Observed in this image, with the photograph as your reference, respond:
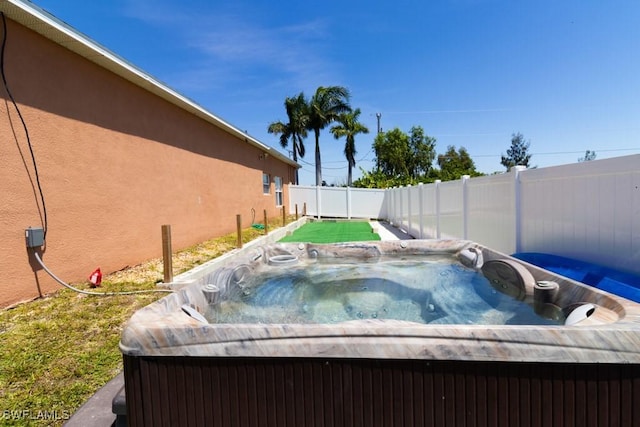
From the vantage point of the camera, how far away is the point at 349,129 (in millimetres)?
24969

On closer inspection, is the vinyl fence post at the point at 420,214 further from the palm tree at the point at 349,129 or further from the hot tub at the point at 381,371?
the palm tree at the point at 349,129

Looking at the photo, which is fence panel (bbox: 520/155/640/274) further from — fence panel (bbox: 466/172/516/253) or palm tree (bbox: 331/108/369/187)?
palm tree (bbox: 331/108/369/187)

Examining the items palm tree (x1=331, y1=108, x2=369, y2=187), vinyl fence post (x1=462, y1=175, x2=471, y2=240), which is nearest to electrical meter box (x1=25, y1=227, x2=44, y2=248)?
vinyl fence post (x1=462, y1=175, x2=471, y2=240)

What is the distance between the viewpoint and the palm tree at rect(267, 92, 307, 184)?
24.2 meters

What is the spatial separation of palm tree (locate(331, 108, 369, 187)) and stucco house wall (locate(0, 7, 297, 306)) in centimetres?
1699

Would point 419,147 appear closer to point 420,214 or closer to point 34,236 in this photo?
point 420,214

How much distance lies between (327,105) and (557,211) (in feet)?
72.1

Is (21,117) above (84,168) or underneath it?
above

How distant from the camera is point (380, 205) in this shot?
62.3 ft

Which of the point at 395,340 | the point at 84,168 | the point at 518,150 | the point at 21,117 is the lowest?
the point at 395,340

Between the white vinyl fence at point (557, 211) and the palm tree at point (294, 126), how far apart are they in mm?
18183

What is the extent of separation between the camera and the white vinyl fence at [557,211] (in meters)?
2.63

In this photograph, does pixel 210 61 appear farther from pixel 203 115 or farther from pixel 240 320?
pixel 240 320

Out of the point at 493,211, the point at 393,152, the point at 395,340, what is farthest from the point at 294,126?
the point at 395,340
